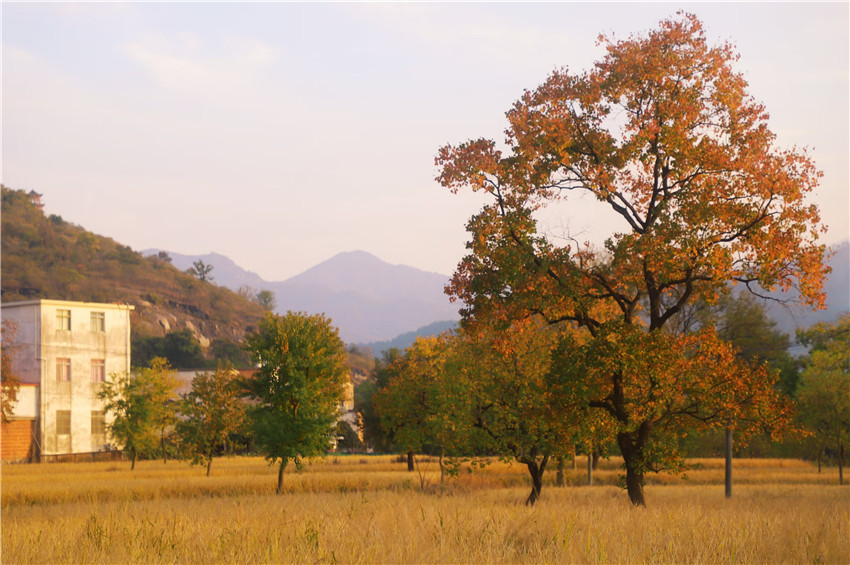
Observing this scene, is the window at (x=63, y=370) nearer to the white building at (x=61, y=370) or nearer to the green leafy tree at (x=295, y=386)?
the white building at (x=61, y=370)

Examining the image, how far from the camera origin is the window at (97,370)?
228 ft

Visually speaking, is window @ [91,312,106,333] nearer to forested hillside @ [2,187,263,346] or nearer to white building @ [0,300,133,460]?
white building @ [0,300,133,460]

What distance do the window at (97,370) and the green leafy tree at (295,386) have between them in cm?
4016

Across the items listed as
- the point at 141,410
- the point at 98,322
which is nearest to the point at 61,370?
the point at 98,322

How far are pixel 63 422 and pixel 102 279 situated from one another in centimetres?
10194

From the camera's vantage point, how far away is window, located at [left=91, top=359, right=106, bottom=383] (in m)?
69.6

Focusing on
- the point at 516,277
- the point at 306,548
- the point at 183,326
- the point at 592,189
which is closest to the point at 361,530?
the point at 306,548

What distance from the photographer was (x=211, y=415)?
47.0m

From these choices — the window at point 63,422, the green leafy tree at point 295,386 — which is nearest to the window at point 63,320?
the window at point 63,422

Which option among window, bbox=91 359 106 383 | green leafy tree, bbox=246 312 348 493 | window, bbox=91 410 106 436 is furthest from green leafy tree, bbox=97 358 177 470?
green leafy tree, bbox=246 312 348 493

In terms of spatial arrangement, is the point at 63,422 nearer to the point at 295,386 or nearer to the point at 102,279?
the point at 295,386

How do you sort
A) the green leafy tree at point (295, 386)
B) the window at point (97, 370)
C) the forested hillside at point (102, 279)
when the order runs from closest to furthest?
1. the green leafy tree at point (295, 386)
2. the window at point (97, 370)
3. the forested hillside at point (102, 279)

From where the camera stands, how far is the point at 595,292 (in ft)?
66.6

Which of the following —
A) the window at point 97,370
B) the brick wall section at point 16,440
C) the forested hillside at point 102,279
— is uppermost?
the forested hillside at point 102,279
